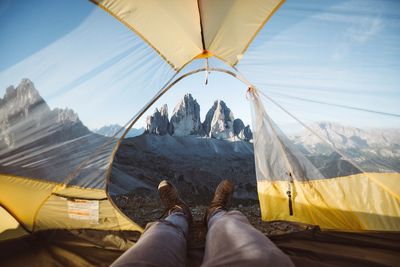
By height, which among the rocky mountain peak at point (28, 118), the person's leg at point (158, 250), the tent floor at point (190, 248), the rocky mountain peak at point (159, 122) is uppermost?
the rocky mountain peak at point (159, 122)

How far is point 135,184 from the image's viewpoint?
5.98m

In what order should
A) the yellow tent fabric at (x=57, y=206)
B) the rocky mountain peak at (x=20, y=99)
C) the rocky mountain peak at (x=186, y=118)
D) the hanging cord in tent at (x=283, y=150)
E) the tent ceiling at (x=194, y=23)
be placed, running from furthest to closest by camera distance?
the rocky mountain peak at (x=186, y=118), the hanging cord in tent at (x=283, y=150), the yellow tent fabric at (x=57, y=206), the tent ceiling at (x=194, y=23), the rocky mountain peak at (x=20, y=99)

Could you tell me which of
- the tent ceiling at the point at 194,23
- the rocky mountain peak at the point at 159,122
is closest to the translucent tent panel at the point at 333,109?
the tent ceiling at the point at 194,23

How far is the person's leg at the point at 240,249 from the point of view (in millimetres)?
696

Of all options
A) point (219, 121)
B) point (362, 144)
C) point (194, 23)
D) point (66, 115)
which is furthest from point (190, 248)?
point (219, 121)

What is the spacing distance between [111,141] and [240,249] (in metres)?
1.41

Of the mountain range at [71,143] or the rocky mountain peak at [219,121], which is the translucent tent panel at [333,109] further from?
the rocky mountain peak at [219,121]

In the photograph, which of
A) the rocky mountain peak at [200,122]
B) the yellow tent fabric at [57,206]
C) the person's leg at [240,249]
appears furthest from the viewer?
the rocky mountain peak at [200,122]

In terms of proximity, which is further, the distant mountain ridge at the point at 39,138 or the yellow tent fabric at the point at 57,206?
the yellow tent fabric at the point at 57,206

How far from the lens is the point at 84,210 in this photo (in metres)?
1.77

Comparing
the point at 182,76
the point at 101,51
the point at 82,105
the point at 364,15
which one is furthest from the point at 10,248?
the point at 364,15

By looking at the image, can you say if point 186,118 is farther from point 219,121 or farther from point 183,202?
point 183,202

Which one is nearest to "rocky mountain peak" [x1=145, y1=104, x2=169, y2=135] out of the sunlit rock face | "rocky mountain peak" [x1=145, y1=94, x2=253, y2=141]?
"rocky mountain peak" [x1=145, y1=94, x2=253, y2=141]

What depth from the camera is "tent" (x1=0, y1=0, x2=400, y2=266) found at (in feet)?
4.56
